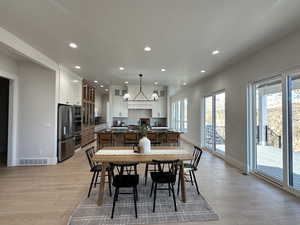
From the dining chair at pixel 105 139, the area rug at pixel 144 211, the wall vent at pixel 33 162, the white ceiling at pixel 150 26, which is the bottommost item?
the area rug at pixel 144 211

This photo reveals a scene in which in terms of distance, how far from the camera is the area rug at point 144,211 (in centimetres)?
238

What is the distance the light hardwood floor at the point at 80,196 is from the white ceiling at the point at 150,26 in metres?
2.97

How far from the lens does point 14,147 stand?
15.5 ft

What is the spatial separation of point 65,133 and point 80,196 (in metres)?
2.86

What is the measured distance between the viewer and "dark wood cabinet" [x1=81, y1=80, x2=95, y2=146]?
7.41 metres

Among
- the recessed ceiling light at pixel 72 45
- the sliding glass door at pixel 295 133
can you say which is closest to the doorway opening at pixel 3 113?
the recessed ceiling light at pixel 72 45

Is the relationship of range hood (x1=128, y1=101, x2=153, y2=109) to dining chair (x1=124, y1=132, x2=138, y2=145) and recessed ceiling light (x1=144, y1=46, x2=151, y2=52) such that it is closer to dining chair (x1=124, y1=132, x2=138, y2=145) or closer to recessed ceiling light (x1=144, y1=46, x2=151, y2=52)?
dining chair (x1=124, y1=132, x2=138, y2=145)

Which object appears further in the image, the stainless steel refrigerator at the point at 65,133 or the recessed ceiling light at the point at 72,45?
the stainless steel refrigerator at the point at 65,133

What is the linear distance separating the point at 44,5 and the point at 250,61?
446 cm

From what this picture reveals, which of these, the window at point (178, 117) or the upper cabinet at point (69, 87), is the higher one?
the upper cabinet at point (69, 87)

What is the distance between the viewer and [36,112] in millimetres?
4879

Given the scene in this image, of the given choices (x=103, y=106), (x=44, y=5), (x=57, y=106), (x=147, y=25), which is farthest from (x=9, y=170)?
(x=103, y=106)

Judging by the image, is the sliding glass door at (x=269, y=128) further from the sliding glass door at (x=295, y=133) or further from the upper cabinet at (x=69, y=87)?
the upper cabinet at (x=69, y=87)

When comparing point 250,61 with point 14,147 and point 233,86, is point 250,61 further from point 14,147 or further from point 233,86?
point 14,147
